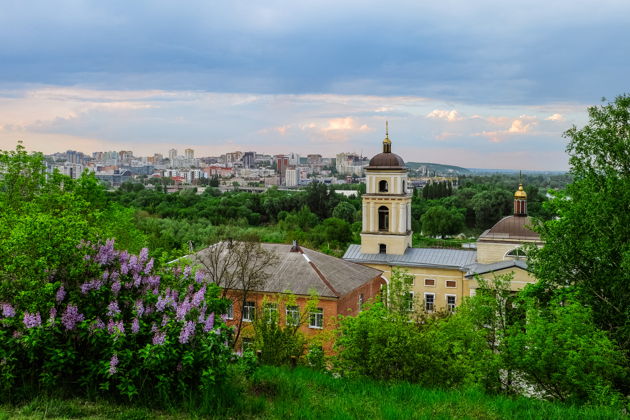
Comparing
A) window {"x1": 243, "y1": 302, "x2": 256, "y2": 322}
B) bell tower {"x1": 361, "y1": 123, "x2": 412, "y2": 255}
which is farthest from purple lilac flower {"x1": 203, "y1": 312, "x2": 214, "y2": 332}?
bell tower {"x1": 361, "y1": 123, "x2": 412, "y2": 255}

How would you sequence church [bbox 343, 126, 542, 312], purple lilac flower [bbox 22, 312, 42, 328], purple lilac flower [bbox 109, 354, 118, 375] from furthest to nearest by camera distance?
church [bbox 343, 126, 542, 312]
purple lilac flower [bbox 22, 312, 42, 328]
purple lilac flower [bbox 109, 354, 118, 375]

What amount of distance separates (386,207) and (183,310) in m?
27.8

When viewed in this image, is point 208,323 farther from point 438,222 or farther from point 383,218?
point 438,222

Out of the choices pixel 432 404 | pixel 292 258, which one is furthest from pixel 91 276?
pixel 292 258

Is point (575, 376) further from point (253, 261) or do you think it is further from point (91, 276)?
point (253, 261)

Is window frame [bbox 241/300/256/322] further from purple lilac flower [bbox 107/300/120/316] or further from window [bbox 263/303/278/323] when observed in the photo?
purple lilac flower [bbox 107/300/120/316]

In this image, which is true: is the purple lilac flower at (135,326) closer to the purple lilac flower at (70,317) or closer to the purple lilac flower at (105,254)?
the purple lilac flower at (70,317)

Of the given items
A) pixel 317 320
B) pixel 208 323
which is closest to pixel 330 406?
pixel 208 323

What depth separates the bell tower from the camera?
3347 centimetres

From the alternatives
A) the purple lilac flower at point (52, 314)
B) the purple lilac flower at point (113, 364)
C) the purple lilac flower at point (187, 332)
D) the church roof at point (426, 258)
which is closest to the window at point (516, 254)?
the church roof at point (426, 258)

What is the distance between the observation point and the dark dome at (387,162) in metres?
33.5

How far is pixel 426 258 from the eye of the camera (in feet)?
107

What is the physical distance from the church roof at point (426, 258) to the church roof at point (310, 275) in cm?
538

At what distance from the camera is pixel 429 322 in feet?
47.3
